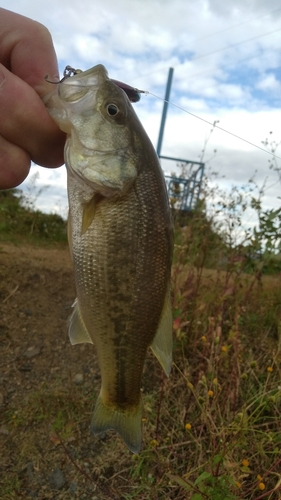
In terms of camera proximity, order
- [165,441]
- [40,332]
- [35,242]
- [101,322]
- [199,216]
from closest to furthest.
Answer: [101,322] < [165,441] < [40,332] < [199,216] < [35,242]

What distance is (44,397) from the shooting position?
2936 mm

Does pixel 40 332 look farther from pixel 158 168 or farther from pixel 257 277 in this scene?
pixel 158 168

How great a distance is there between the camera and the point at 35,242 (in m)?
6.11

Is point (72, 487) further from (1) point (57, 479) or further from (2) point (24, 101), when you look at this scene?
(2) point (24, 101)

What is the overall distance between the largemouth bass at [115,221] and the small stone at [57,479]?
3.47 ft

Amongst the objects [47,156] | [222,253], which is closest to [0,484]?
[47,156]

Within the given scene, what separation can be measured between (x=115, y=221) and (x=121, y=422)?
79 cm

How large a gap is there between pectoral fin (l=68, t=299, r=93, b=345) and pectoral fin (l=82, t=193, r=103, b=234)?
33 cm

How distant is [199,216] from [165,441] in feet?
8.48

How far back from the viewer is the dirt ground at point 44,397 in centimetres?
248

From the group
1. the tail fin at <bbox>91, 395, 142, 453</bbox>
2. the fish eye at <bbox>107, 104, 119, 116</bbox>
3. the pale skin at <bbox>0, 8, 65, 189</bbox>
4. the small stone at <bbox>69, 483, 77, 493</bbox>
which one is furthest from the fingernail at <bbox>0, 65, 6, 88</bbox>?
the small stone at <bbox>69, 483, 77, 493</bbox>

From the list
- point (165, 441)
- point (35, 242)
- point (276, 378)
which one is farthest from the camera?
point (35, 242)

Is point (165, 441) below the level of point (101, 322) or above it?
below

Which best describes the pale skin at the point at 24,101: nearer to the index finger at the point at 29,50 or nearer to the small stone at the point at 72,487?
the index finger at the point at 29,50
